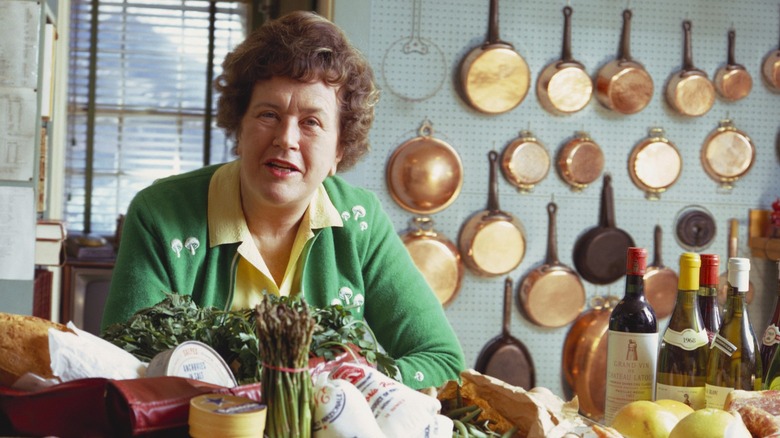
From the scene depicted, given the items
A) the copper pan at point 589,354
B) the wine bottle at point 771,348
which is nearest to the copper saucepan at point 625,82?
the copper pan at point 589,354

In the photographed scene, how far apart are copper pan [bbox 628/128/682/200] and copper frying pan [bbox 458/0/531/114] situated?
569 millimetres

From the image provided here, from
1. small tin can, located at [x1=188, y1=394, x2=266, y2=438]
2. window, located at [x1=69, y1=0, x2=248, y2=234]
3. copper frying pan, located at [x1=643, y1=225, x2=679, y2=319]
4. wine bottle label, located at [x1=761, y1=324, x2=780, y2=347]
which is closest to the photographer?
small tin can, located at [x1=188, y1=394, x2=266, y2=438]

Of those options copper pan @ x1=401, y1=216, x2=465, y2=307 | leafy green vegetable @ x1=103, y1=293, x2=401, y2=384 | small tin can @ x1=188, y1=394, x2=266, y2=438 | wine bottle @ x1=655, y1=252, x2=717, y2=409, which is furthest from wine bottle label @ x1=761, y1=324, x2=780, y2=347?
copper pan @ x1=401, y1=216, x2=465, y2=307

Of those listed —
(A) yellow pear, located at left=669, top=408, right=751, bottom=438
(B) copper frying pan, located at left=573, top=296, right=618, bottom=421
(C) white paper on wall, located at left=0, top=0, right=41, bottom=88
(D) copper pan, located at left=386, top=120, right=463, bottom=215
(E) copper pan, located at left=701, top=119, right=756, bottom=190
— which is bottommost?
(B) copper frying pan, located at left=573, top=296, right=618, bottom=421

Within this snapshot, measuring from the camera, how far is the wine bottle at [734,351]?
1380mm

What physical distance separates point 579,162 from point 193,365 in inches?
108

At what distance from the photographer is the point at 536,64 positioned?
351 cm

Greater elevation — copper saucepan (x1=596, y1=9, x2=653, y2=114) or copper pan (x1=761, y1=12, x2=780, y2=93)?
copper pan (x1=761, y1=12, x2=780, y2=93)

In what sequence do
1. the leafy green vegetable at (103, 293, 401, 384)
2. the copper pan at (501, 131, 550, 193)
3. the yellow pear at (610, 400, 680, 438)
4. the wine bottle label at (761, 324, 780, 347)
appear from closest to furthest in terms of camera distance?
the leafy green vegetable at (103, 293, 401, 384)
the yellow pear at (610, 400, 680, 438)
the wine bottle label at (761, 324, 780, 347)
the copper pan at (501, 131, 550, 193)

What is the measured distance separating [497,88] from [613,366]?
215 cm

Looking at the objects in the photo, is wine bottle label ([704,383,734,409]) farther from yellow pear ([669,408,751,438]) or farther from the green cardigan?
the green cardigan

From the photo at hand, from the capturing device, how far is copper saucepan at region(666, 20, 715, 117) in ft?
11.8

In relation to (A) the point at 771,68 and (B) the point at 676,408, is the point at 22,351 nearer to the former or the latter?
(B) the point at 676,408

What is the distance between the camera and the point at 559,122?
3541mm
